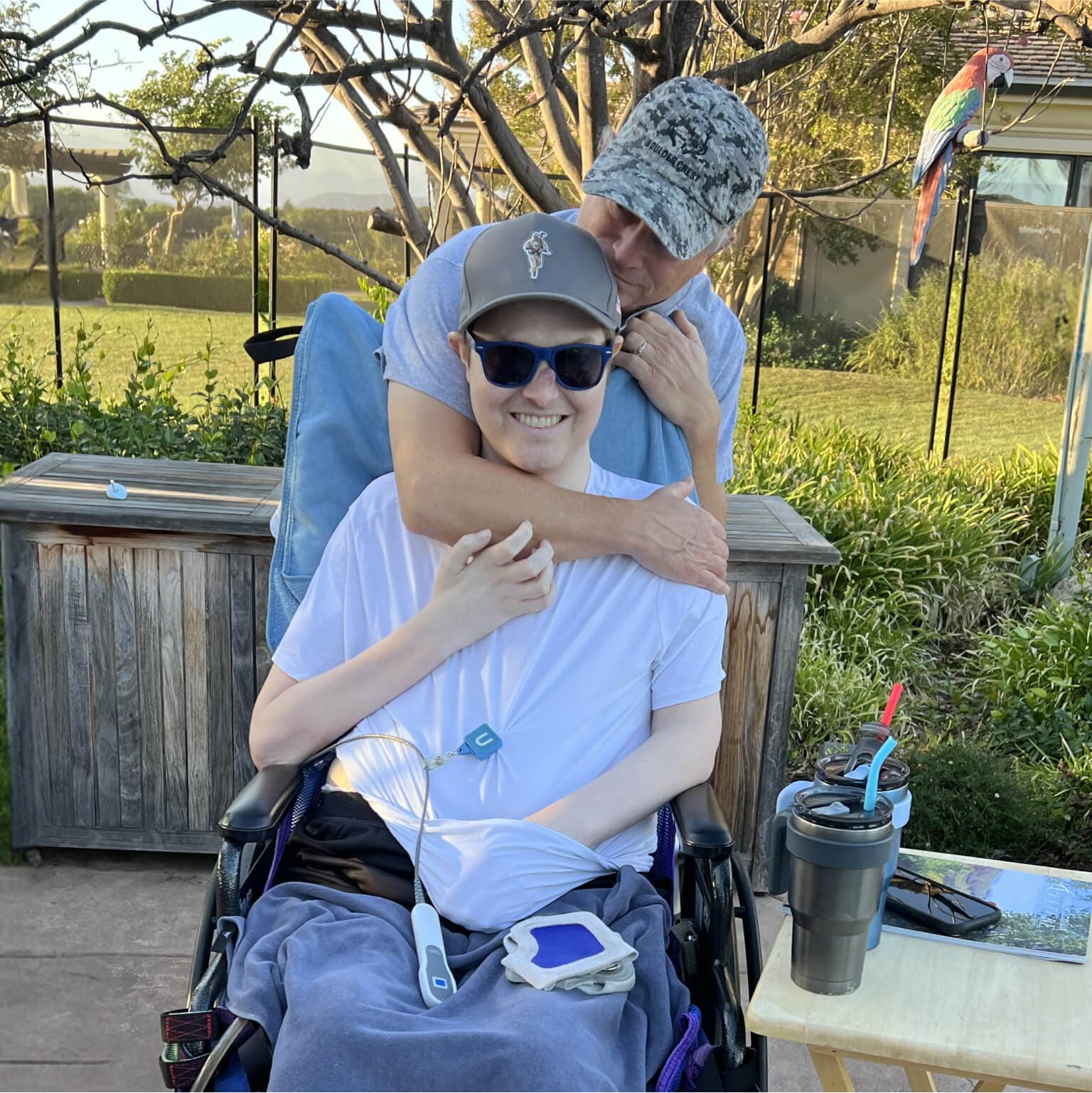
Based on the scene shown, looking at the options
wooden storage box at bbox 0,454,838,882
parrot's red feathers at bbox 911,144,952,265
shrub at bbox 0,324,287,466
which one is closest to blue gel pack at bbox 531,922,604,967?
wooden storage box at bbox 0,454,838,882

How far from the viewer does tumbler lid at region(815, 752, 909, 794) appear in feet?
5.43

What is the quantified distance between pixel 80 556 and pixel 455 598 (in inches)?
59.0

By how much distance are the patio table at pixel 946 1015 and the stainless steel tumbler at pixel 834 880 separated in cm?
4

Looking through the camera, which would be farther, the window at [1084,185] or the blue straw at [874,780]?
the window at [1084,185]

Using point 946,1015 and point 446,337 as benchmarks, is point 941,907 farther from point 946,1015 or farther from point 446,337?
point 446,337

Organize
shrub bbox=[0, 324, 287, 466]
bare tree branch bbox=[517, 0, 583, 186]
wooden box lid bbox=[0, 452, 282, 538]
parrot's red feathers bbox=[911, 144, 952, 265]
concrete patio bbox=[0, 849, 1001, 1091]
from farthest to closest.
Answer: shrub bbox=[0, 324, 287, 466]
parrot's red feathers bbox=[911, 144, 952, 265]
bare tree branch bbox=[517, 0, 583, 186]
wooden box lid bbox=[0, 452, 282, 538]
concrete patio bbox=[0, 849, 1001, 1091]

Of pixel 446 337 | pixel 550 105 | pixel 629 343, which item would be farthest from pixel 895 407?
pixel 446 337

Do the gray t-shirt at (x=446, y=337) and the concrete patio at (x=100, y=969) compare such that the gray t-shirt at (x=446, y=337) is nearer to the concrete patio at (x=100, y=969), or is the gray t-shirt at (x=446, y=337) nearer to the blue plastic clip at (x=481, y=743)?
the blue plastic clip at (x=481, y=743)

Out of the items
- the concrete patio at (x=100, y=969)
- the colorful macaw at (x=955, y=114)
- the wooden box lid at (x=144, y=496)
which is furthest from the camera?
the colorful macaw at (x=955, y=114)

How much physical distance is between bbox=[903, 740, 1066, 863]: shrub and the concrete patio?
0.53 m

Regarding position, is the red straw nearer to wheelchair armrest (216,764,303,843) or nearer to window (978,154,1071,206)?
wheelchair armrest (216,764,303,843)

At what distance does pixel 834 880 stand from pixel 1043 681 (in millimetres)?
2974

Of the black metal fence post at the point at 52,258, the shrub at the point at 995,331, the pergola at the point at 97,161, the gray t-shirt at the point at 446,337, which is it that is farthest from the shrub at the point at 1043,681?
the pergola at the point at 97,161

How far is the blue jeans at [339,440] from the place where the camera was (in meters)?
2.31
